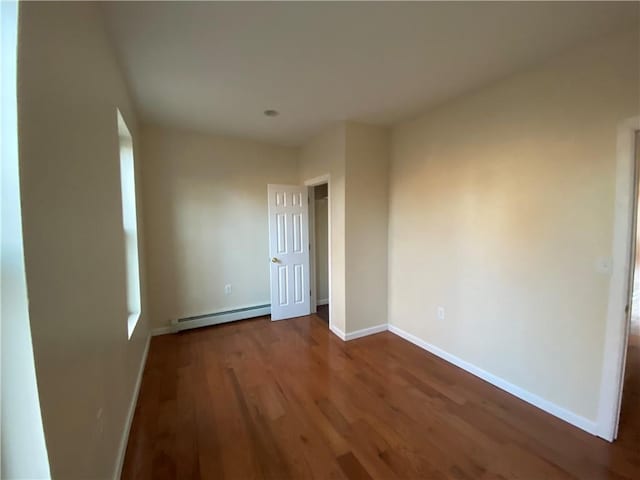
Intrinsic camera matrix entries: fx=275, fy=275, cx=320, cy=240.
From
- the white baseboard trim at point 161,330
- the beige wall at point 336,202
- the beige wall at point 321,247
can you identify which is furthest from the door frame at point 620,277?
the white baseboard trim at point 161,330

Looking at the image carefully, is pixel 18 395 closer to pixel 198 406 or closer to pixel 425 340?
pixel 198 406

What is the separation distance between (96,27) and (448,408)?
329 cm

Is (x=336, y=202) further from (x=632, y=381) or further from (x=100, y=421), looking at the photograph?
(x=632, y=381)

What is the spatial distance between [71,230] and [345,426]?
→ 196cm

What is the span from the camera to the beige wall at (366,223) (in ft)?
10.4

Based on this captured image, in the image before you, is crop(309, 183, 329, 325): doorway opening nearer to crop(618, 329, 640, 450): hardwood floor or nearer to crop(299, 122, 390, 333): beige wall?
crop(299, 122, 390, 333): beige wall

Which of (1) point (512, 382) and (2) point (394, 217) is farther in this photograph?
(2) point (394, 217)

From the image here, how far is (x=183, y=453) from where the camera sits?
1.71 m

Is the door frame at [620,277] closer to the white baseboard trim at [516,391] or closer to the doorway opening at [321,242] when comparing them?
the white baseboard trim at [516,391]

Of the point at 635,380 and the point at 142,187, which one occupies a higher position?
the point at 142,187

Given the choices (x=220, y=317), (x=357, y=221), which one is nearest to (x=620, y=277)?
(x=357, y=221)

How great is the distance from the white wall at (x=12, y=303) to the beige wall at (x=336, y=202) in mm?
2654

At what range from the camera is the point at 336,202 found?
3.27 m

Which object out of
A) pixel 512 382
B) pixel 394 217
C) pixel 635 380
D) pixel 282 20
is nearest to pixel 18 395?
pixel 282 20
